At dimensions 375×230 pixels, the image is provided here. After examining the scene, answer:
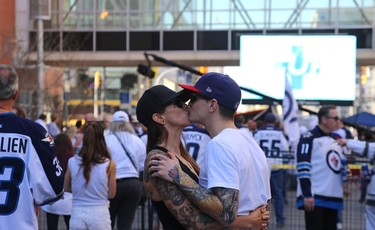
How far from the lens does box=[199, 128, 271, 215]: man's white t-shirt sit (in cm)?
402

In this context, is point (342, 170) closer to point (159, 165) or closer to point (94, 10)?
point (159, 165)

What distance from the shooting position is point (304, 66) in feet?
82.7

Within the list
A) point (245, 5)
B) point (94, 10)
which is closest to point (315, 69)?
point (245, 5)

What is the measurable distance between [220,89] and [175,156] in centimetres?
53

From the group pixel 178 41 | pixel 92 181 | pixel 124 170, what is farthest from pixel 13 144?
pixel 178 41

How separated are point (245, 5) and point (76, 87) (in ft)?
33.4

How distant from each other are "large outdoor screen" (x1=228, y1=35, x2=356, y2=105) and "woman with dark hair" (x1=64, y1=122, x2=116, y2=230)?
16.9 meters

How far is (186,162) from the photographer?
184 inches

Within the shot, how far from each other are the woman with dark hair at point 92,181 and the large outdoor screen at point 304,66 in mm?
16892

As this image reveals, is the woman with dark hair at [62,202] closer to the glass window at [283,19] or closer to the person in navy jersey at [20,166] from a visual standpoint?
the person in navy jersey at [20,166]

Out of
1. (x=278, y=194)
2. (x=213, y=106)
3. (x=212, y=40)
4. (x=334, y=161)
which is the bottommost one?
(x=278, y=194)

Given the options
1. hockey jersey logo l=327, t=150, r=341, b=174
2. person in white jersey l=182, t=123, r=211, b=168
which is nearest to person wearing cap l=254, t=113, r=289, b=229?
person in white jersey l=182, t=123, r=211, b=168

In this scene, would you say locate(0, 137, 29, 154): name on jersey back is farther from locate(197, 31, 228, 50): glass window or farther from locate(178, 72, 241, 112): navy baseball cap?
locate(197, 31, 228, 50): glass window

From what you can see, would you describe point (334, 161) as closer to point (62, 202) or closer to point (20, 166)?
point (62, 202)
